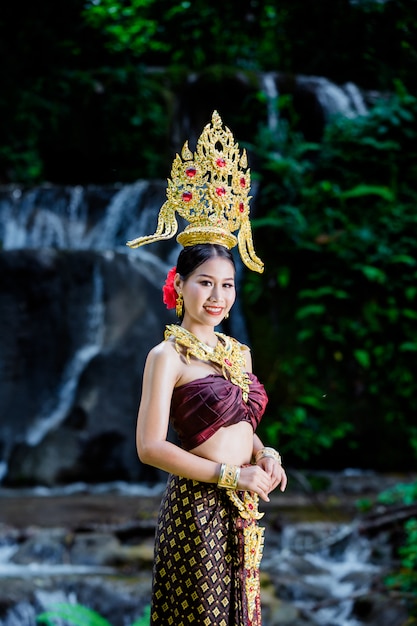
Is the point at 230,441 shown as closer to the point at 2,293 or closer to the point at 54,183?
the point at 2,293

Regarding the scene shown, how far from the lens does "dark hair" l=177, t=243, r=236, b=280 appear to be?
2.19 m

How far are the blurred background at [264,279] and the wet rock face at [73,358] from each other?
1 cm

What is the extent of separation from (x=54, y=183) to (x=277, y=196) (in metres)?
4.83

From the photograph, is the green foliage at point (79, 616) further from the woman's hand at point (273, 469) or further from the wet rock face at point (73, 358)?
the wet rock face at point (73, 358)

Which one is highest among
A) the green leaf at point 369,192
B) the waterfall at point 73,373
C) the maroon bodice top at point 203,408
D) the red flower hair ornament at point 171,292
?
the green leaf at point 369,192

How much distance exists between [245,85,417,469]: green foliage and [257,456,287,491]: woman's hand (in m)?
5.42

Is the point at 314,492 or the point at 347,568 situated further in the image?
the point at 314,492

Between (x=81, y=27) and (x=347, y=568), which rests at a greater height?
(x=81, y=27)

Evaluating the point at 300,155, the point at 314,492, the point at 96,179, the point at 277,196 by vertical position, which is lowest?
the point at 314,492

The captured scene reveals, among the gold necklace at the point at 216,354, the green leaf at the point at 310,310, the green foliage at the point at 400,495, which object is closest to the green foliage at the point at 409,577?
the green foliage at the point at 400,495

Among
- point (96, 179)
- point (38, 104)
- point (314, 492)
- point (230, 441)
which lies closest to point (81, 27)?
point (38, 104)

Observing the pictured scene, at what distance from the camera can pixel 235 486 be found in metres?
2.02

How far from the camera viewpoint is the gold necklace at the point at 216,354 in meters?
2.20

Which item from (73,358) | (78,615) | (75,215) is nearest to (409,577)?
(78,615)
